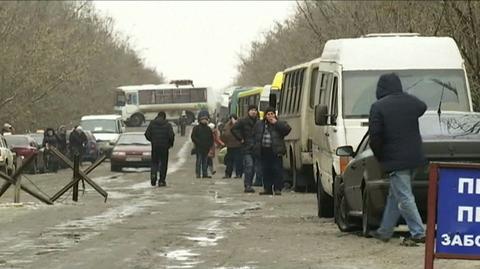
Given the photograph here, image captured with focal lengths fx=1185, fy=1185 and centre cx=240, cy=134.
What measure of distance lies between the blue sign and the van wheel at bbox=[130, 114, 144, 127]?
255ft

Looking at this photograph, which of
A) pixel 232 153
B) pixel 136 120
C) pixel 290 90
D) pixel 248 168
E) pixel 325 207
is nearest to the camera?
pixel 325 207

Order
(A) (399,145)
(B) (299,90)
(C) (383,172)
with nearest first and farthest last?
1. (A) (399,145)
2. (C) (383,172)
3. (B) (299,90)

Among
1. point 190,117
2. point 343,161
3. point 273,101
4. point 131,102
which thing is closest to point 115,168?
point 273,101

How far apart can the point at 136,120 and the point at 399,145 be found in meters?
75.7

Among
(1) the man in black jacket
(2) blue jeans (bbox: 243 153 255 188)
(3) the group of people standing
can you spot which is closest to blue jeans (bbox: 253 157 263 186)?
(3) the group of people standing

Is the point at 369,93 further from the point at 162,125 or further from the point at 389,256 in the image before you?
the point at 162,125

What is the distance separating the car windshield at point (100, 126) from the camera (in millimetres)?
52775

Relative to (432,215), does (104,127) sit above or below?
below

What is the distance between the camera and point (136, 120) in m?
87.8

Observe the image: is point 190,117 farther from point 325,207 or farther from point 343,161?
point 343,161

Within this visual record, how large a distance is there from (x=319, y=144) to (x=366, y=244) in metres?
6.50

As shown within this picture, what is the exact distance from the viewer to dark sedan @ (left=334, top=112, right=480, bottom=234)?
13164 mm

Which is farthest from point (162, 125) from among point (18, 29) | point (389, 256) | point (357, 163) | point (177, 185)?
point (18, 29)

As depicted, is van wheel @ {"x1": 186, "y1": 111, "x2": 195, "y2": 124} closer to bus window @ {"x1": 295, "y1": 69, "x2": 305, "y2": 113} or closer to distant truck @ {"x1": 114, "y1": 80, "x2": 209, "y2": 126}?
distant truck @ {"x1": 114, "y1": 80, "x2": 209, "y2": 126}
